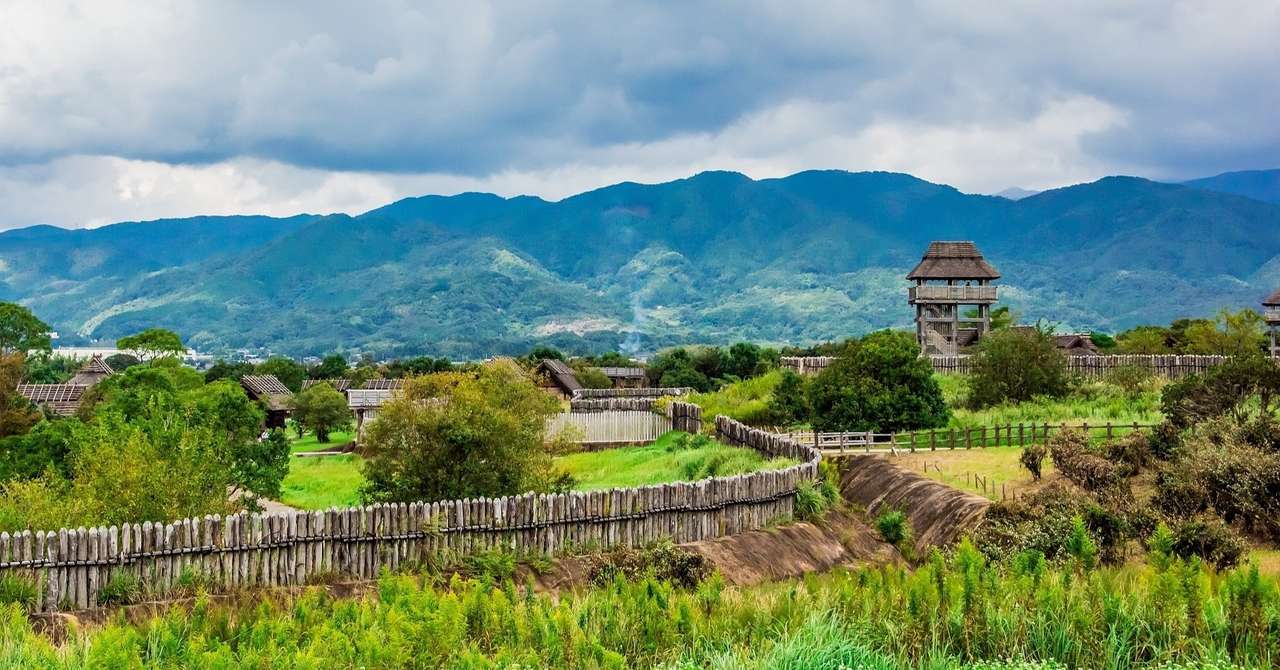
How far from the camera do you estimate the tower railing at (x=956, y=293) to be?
68938 mm

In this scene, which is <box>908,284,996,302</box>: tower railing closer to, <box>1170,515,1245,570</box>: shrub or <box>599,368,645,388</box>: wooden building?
<box>599,368,645,388</box>: wooden building

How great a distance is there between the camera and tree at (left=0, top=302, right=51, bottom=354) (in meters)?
100

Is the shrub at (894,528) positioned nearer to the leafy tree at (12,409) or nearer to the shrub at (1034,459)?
the shrub at (1034,459)

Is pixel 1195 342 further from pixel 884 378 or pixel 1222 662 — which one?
pixel 1222 662

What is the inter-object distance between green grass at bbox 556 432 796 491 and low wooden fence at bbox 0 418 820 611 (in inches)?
230

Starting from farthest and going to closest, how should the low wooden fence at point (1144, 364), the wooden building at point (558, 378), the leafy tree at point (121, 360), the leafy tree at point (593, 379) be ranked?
the leafy tree at point (121, 360)
the leafy tree at point (593, 379)
the wooden building at point (558, 378)
the low wooden fence at point (1144, 364)

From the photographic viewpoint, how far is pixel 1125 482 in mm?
24797

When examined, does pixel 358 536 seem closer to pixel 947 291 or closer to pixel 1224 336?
pixel 947 291

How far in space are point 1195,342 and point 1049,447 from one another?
47.1 meters

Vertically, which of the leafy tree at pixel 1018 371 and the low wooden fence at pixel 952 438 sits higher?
the leafy tree at pixel 1018 371

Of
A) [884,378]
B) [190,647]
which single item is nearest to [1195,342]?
[884,378]

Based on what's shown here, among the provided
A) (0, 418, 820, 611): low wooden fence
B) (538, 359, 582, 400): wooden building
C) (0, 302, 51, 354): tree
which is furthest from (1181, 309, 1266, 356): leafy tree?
(0, 302, 51, 354): tree

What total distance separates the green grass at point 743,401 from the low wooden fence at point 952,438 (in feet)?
29.5

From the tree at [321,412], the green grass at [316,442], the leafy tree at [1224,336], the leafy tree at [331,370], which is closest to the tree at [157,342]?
the leafy tree at [331,370]
